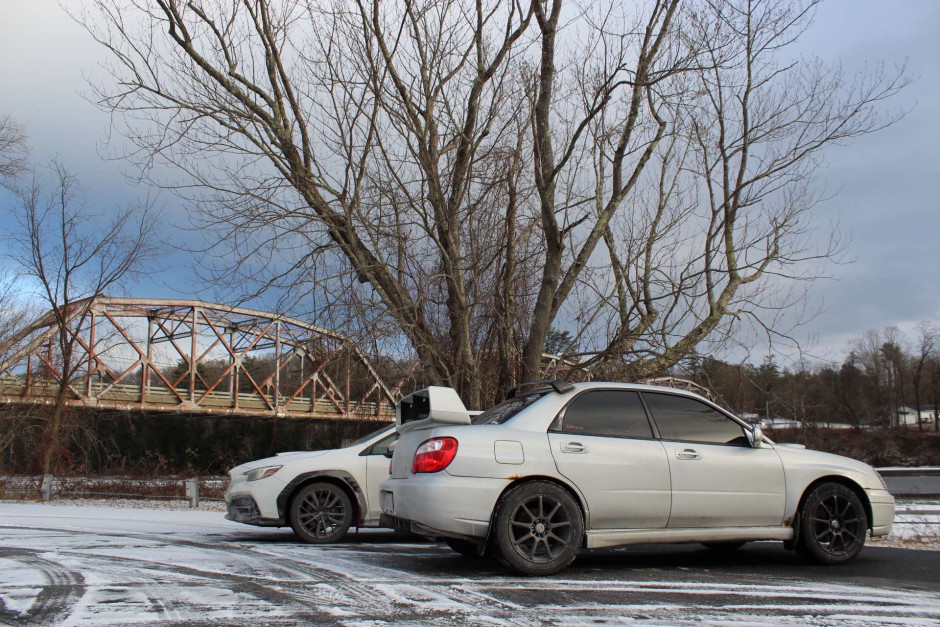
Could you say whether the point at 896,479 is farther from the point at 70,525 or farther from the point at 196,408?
the point at 196,408

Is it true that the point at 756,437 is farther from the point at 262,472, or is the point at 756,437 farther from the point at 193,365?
the point at 193,365

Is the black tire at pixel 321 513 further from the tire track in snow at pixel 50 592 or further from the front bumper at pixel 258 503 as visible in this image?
the tire track in snow at pixel 50 592

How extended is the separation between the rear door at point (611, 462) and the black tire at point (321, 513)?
3.50 metres

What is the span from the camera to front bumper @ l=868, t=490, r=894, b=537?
6.44 m

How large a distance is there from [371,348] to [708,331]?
207 inches

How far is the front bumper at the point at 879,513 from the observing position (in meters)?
6.44

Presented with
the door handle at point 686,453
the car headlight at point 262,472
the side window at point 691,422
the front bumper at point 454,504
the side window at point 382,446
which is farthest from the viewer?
the side window at point 382,446

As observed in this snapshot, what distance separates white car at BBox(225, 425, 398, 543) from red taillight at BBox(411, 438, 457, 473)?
3058 mm

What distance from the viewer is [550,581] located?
5164mm

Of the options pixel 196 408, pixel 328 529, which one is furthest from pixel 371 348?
pixel 196 408

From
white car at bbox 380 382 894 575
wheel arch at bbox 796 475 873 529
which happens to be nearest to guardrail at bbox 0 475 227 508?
white car at bbox 380 382 894 575

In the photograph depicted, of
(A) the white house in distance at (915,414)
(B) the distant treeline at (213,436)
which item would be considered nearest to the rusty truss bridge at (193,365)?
(B) the distant treeline at (213,436)

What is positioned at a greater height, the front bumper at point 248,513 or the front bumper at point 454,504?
the front bumper at point 454,504

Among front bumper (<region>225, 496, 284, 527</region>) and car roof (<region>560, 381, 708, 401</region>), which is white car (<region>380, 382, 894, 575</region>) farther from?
front bumper (<region>225, 496, 284, 527</region>)
